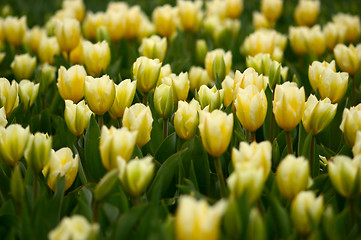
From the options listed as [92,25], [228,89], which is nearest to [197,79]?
[228,89]

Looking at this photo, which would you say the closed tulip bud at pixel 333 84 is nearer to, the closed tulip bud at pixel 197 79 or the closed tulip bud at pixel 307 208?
the closed tulip bud at pixel 197 79

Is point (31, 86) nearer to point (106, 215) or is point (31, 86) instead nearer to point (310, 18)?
point (106, 215)

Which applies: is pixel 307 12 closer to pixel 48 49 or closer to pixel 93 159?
pixel 48 49

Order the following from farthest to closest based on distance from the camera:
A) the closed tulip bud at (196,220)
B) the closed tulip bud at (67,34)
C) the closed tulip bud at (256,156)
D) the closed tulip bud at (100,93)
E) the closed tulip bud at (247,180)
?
the closed tulip bud at (67,34) → the closed tulip bud at (100,93) → the closed tulip bud at (256,156) → the closed tulip bud at (247,180) → the closed tulip bud at (196,220)

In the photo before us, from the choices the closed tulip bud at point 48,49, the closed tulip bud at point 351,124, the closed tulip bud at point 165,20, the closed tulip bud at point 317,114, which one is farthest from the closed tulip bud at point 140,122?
the closed tulip bud at point 165,20

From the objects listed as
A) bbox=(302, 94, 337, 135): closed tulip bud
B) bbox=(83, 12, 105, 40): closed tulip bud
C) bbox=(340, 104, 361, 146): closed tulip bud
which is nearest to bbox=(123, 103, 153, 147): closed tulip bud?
bbox=(302, 94, 337, 135): closed tulip bud

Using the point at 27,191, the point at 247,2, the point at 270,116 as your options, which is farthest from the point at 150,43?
the point at 247,2

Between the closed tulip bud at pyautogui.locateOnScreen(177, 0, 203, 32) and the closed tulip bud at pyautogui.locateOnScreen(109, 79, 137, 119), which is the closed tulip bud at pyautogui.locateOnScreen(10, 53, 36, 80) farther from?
the closed tulip bud at pyautogui.locateOnScreen(177, 0, 203, 32)
